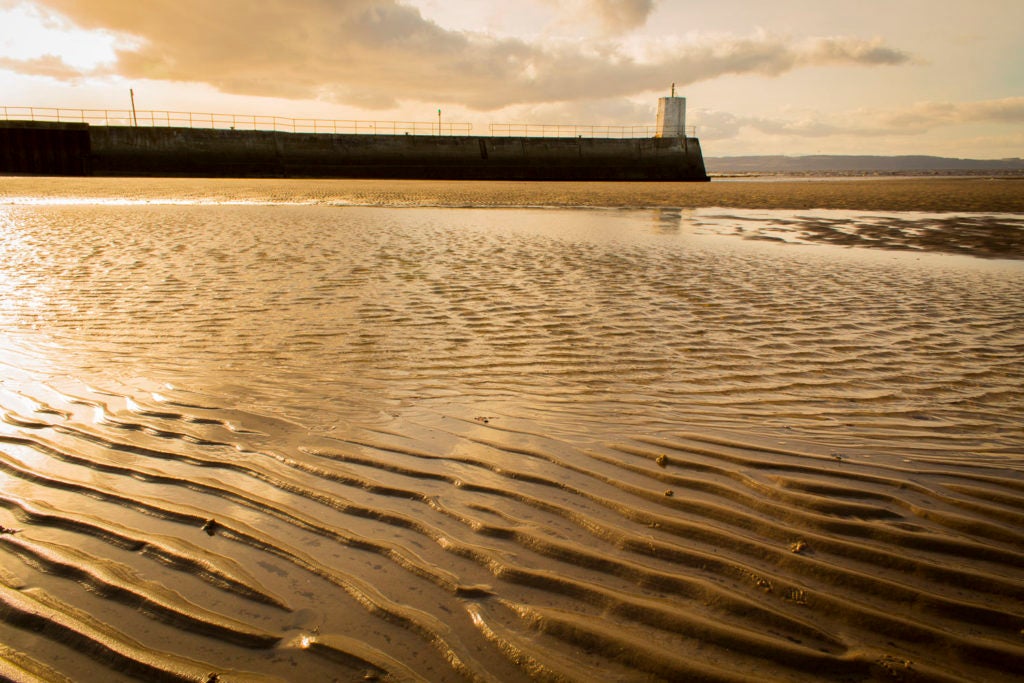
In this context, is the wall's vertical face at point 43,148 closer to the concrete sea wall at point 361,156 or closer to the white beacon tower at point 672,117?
the concrete sea wall at point 361,156

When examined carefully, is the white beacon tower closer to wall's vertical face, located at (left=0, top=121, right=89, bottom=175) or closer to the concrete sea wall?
the concrete sea wall

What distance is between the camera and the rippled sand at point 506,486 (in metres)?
1.75

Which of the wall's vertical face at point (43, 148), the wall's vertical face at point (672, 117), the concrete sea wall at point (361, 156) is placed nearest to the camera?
the wall's vertical face at point (43, 148)

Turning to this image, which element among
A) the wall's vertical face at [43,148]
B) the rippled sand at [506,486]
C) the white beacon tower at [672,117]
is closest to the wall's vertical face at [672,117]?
the white beacon tower at [672,117]

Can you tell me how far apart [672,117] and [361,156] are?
20.9 metres

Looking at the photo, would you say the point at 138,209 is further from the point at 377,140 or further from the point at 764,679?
the point at 377,140

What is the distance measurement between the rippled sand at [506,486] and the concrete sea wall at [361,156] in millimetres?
33101

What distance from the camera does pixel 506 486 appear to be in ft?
8.55

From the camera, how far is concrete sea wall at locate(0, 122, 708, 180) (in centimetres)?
3434

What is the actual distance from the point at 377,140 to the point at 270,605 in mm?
40251

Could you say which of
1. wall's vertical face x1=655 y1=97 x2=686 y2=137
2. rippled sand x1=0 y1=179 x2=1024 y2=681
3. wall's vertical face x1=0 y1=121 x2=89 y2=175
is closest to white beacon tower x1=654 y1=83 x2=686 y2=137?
wall's vertical face x1=655 y1=97 x2=686 y2=137

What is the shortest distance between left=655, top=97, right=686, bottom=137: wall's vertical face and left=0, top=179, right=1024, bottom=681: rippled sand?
4089 centimetres

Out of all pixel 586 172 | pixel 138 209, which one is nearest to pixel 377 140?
pixel 586 172

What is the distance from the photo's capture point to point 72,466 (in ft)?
8.71
